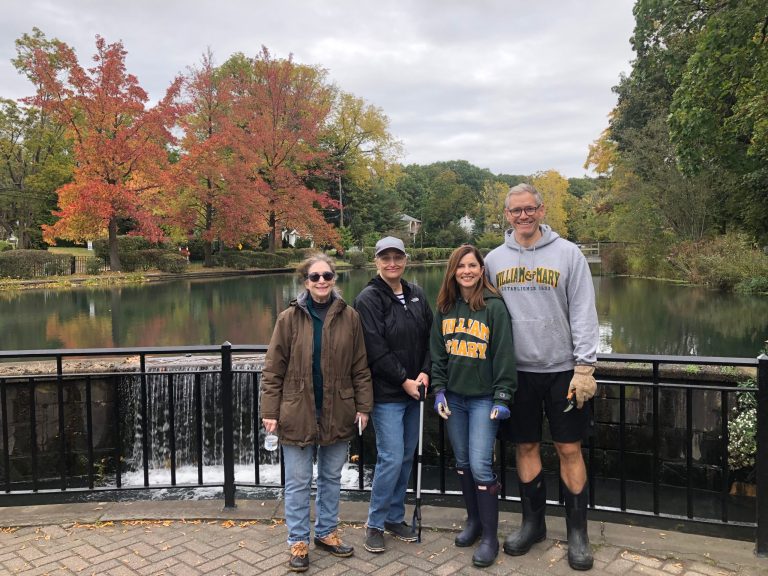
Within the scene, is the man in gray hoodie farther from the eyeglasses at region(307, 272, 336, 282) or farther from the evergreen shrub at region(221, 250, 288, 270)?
the evergreen shrub at region(221, 250, 288, 270)

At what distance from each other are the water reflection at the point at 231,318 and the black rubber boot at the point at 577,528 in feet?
25.9

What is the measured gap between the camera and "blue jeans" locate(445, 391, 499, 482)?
3076 millimetres

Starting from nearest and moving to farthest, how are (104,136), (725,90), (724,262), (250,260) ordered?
(725,90), (724,262), (104,136), (250,260)

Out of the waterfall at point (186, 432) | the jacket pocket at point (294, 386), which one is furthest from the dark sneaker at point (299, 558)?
the waterfall at point (186, 432)

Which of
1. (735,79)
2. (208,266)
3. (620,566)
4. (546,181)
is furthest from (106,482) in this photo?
(546,181)

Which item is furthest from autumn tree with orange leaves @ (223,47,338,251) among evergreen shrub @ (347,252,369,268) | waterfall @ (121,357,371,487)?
waterfall @ (121,357,371,487)

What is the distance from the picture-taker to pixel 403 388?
10.5ft

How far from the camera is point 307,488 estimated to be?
3.21 meters

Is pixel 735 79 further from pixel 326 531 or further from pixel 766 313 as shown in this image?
pixel 326 531

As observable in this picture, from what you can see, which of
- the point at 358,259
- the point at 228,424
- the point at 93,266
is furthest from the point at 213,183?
the point at 228,424

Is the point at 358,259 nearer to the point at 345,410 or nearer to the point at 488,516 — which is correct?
the point at 345,410

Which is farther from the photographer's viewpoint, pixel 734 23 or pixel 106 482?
pixel 734 23

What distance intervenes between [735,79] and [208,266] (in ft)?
93.7

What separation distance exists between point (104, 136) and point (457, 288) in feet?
91.4
